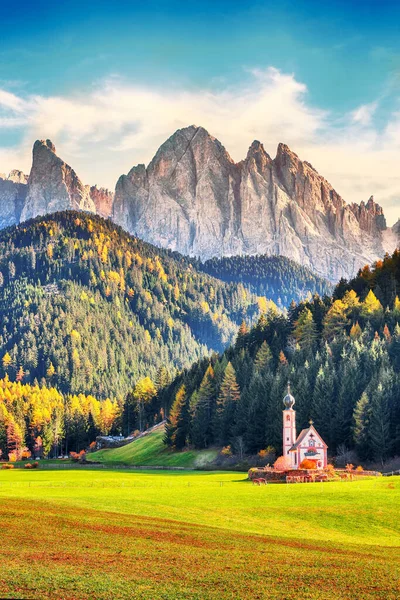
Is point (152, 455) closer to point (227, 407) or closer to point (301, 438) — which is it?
point (227, 407)

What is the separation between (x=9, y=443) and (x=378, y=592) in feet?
463

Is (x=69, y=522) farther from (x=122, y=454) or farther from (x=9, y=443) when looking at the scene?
(x=9, y=443)

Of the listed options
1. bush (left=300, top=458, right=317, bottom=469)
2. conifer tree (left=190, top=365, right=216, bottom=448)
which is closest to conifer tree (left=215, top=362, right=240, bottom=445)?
conifer tree (left=190, top=365, right=216, bottom=448)

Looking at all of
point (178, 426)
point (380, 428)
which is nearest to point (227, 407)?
point (178, 426)

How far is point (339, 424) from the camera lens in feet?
348

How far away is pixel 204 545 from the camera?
38.4 meters

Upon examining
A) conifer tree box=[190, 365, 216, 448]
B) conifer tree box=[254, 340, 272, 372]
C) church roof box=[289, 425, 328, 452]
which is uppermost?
conifer tree box=[254, 340, 272, 372]

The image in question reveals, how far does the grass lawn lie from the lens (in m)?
29.5

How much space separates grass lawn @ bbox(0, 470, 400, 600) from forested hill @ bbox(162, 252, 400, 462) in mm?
39373

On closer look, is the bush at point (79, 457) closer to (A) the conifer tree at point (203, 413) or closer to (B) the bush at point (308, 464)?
(A) the conifer tree at point (203, 413)

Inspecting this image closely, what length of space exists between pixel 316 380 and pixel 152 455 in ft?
122

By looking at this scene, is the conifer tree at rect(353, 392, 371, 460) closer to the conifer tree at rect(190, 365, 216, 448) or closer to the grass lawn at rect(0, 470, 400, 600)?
the conifer tree at rect(190, 365, 216, 448)

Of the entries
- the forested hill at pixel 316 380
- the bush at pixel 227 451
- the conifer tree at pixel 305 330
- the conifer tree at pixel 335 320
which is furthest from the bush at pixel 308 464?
the conifer tree at pixel 335 320

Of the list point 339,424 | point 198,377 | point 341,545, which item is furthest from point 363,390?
point 341,545
